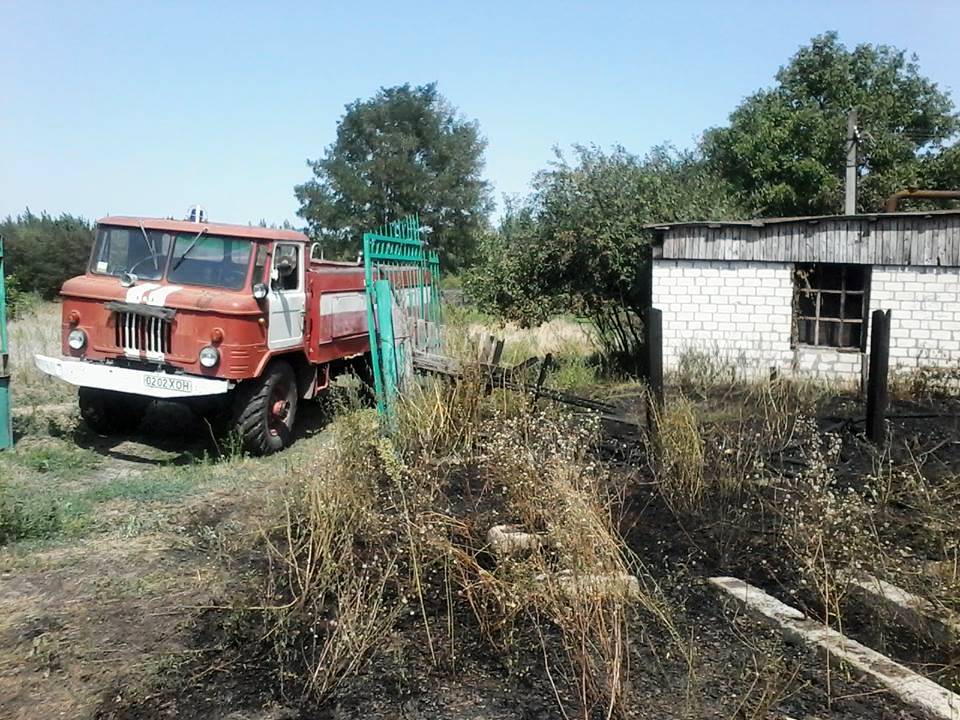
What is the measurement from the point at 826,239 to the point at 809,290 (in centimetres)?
70

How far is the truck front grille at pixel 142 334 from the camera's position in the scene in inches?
279

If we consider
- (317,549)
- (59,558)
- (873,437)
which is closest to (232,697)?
(317,549)

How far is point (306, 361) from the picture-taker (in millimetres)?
8344

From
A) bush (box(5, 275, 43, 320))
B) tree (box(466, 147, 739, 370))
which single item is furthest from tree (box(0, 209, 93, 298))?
tree (box(466, 147, 739, 370))

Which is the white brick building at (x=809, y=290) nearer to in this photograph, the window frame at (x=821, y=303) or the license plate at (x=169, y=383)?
the window frame at (x=821, y=303)

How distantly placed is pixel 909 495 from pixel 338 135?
3882cm

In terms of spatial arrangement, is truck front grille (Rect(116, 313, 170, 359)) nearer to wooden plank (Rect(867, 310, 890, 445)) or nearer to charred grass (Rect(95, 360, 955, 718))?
charred grass (Rect(95, 360, 955, 718))

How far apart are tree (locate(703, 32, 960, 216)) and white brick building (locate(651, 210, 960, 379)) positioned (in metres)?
14.9

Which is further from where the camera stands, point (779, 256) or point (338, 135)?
point (338, 135)

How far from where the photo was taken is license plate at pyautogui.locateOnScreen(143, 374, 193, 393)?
6.80 m

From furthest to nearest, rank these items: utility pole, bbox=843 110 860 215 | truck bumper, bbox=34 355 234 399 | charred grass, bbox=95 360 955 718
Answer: utility pole, bbox=843 110 860 215 → truck bumper, bbox=34 355 234 399 → charred grass, bbox=95 360 955 718

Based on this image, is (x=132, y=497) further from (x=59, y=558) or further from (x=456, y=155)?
(x=456, y=155)

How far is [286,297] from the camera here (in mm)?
7844

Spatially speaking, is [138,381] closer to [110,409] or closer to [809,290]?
[110,409]
